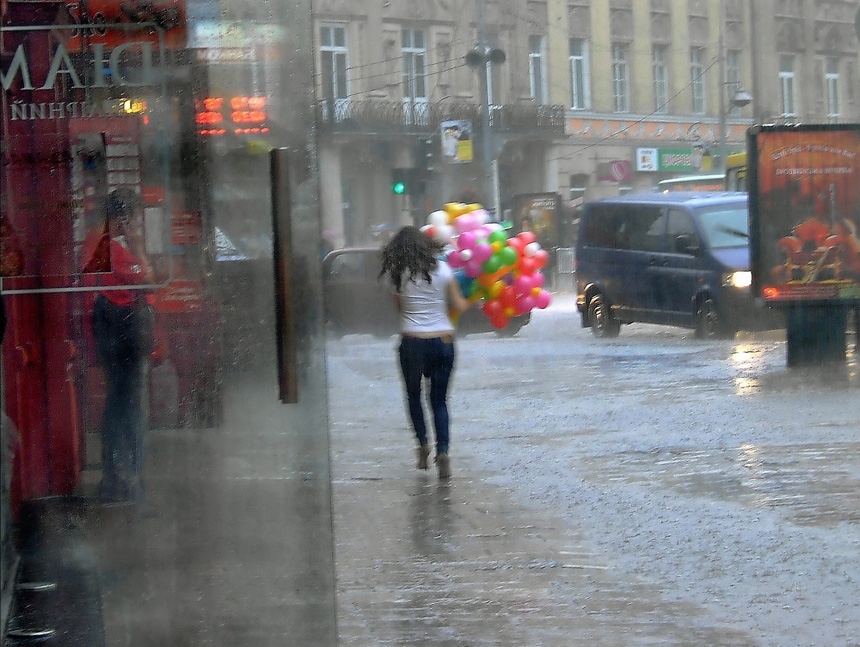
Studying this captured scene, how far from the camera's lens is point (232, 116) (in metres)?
4.06

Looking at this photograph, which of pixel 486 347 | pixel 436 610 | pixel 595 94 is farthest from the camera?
pixel 595 94

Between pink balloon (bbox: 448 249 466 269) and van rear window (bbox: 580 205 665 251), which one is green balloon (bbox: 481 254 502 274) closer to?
pink balloon (bbox: 448 249 466 269)

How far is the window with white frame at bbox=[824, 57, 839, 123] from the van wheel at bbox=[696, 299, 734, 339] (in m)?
27.8

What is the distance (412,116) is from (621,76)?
7053 mm

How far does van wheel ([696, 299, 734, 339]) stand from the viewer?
16.6 m

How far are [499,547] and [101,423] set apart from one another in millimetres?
2826

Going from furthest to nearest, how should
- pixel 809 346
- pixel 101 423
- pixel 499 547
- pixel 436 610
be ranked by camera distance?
pixel 809 346
pixel 499 547
pixel 436 610
pixel 101 423

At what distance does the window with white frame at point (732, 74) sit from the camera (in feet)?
136

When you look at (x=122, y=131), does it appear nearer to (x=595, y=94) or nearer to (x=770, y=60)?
(x=595, y=94)

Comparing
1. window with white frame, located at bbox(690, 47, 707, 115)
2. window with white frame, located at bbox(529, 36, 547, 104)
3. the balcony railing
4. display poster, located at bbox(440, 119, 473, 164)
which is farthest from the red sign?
window with white frame, located at bbox(690, 47, 707, 115)

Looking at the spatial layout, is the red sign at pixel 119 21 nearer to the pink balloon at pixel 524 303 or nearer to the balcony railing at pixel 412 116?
the pink balloon at pixel 524 303

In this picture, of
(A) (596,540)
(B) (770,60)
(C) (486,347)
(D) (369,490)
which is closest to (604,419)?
(D) (369,490)

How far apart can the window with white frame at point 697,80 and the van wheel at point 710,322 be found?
83.9 feet

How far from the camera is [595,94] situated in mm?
39406
